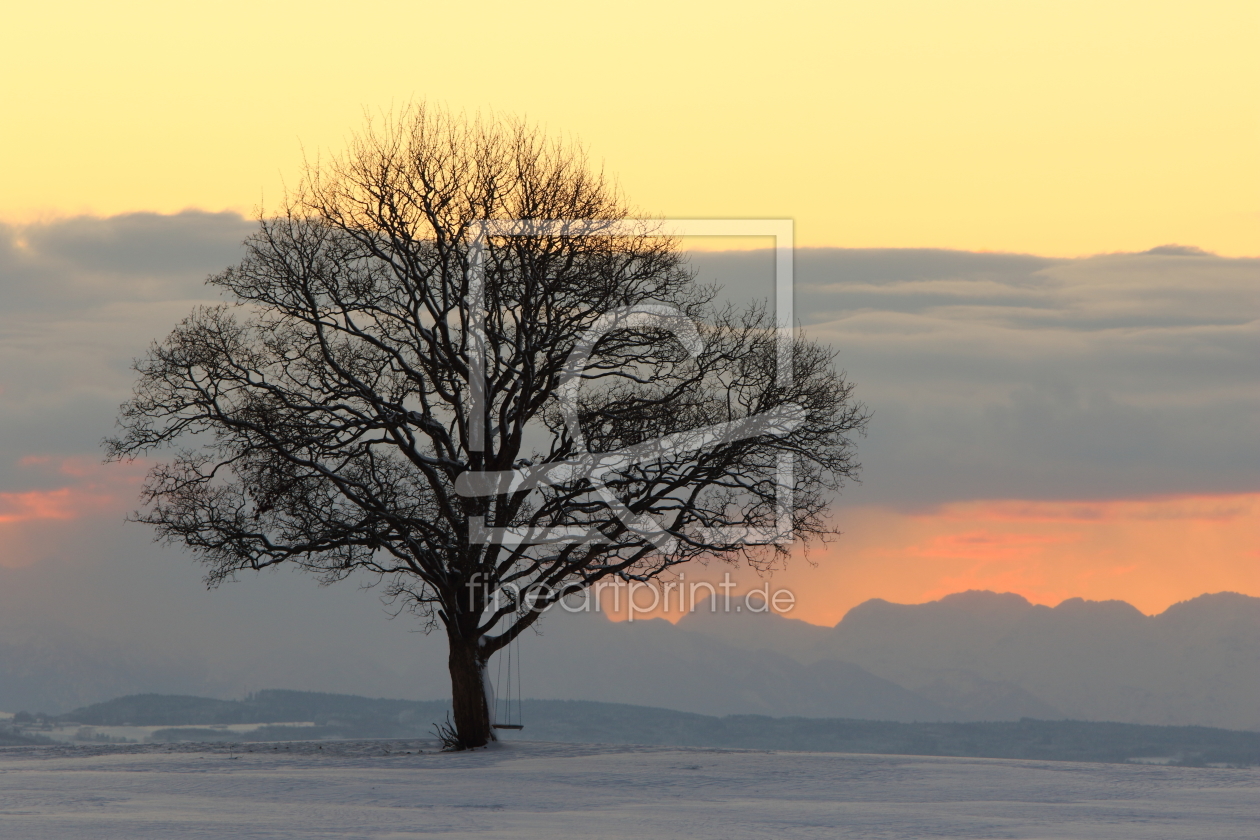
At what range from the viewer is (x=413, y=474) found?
1104 inches

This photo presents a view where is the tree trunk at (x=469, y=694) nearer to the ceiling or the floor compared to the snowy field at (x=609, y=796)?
nearer to the ceiling

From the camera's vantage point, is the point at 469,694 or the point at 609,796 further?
the point at 469,694

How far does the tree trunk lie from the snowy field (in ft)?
2.63

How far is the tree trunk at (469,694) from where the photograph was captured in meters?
27.4

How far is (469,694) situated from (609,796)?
333 inches

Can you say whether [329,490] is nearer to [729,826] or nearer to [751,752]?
[751,752]

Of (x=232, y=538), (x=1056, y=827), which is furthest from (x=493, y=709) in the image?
(x=1056, y=827)

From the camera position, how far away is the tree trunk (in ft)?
89.8

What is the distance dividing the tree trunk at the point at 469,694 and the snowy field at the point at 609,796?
0.80 m

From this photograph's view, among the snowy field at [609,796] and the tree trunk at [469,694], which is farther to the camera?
the tree trunk at [469,694]

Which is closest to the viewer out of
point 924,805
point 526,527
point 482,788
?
point 924,805

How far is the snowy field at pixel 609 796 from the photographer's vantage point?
15.9 metres

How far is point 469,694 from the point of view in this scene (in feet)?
89.8

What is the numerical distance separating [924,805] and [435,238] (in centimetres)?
1528
